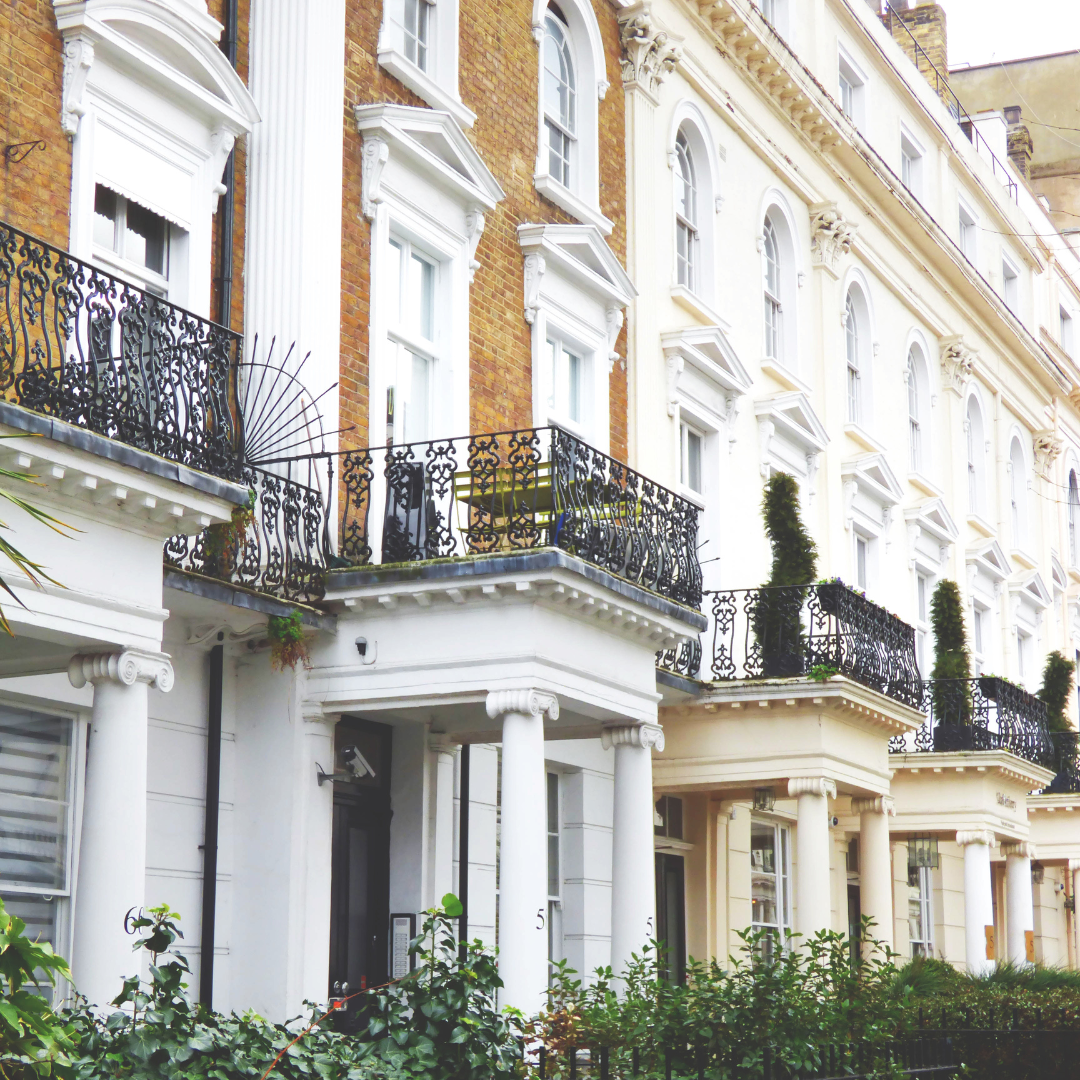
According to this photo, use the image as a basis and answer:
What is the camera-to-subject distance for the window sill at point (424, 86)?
14008 mm

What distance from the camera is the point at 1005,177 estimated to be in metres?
34.0

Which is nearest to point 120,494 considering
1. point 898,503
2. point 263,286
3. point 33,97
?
point 33,97

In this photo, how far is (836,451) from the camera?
22391 mm

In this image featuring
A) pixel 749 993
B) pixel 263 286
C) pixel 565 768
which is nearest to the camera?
pixel 749 993

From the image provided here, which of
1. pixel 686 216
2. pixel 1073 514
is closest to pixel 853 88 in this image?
pixel 686 216

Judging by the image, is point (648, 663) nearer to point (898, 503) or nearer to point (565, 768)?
point (565, 768)

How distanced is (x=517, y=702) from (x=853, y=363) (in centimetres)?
1331

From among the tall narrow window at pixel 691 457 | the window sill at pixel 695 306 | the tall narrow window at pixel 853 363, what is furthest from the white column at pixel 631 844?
the tall narrow window at pixel 853 363

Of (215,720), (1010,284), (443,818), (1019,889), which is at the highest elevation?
(1010,284)

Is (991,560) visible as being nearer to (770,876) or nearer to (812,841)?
A: (770,876)

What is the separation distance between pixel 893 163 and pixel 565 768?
1414 centimetres

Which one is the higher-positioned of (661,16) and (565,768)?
(661,16)

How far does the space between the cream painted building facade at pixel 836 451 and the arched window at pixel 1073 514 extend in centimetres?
269

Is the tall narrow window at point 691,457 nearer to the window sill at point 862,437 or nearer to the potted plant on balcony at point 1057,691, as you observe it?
the window sill at point 862,437
